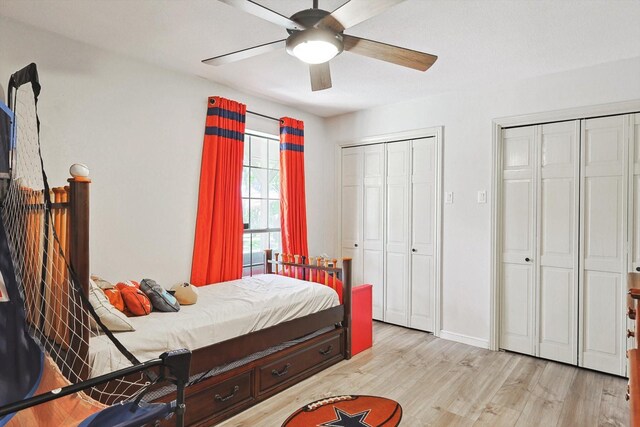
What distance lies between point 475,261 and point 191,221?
107 inches

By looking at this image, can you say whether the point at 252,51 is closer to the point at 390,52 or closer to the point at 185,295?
the point at 390,52

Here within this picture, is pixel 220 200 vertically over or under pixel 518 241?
over

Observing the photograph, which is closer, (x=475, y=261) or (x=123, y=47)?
(x=123, y=47)

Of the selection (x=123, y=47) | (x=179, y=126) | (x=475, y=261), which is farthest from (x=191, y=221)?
(x=475, y=261)

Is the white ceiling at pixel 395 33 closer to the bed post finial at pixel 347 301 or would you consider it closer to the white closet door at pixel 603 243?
the white closet door at pixel 603 243

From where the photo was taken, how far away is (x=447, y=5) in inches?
85.0

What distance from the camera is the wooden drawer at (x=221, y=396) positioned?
2.21m

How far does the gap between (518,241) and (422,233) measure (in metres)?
0.94

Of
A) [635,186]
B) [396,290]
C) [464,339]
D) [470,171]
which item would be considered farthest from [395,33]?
[464,339]

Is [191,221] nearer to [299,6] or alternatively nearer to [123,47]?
[123,47]

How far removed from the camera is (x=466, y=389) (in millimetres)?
2783

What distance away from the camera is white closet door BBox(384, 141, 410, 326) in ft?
13.8

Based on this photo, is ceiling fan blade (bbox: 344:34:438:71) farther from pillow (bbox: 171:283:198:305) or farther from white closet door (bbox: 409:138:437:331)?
white closet door (bbox: 409:138:437:331)

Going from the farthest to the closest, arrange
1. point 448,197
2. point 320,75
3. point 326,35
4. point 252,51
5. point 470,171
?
1. point 448,197
2. point 470,171
3. point 320,75
4. point 252,51
5. point 326,35
